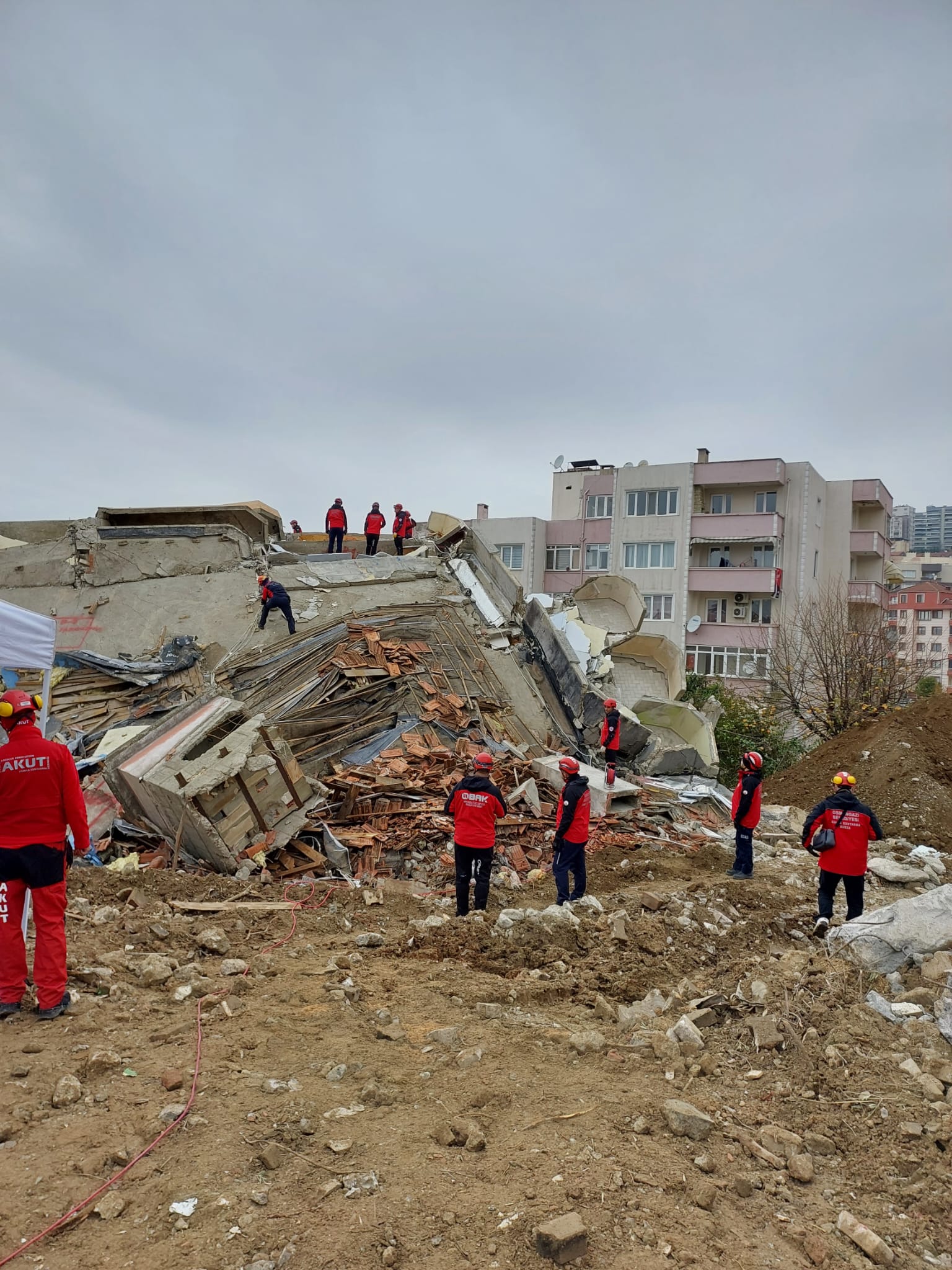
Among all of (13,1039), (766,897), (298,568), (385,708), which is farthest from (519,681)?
(13,1039)

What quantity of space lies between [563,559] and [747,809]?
1044 inches

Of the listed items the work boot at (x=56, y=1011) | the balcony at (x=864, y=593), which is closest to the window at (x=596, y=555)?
the balcony at (x=864, y=593)

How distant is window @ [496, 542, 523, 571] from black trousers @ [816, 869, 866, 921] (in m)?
27.9

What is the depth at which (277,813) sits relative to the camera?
8172 mm

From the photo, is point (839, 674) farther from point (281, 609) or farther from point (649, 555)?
point (281, 609)

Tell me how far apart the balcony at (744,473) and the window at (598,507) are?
3851 mm

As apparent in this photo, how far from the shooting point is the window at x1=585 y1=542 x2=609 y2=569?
32.8m

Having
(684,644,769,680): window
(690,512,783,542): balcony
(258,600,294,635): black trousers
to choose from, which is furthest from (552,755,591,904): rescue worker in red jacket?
(690,512,783,542): balcony

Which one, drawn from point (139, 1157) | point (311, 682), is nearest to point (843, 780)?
point (139, 1157)

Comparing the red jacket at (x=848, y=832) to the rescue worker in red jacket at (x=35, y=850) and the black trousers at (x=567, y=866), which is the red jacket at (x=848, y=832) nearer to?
the black trousers at (x=567, y=866)

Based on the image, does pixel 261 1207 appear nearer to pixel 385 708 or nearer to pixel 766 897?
pixel 766 897

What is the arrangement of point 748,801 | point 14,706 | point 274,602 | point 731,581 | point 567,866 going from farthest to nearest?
point 731,581, point 274,602, point 748,801, point 567,866, point 14,706

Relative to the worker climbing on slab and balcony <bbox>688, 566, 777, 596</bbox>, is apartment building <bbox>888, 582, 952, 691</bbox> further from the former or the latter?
the worker climbing on slab

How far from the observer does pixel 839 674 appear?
1952 cm
